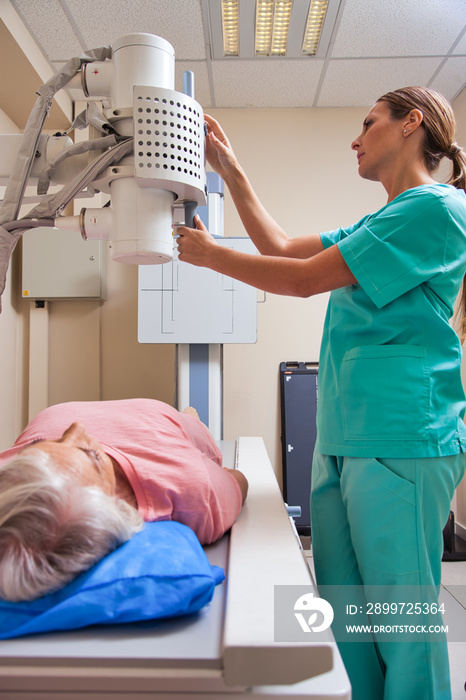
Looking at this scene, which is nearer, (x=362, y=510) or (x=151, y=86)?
(x=151, y=86)

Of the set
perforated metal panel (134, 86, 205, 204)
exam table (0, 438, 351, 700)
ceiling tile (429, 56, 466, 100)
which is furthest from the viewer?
ceiling tile (429, 56, 466, 100)

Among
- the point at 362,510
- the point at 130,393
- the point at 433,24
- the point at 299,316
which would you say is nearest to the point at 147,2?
the point at 433,24

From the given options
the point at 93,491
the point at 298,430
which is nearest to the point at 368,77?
the point at 298,430

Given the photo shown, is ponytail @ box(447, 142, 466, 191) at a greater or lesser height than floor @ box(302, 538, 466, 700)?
greater

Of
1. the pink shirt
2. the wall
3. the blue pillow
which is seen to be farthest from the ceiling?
the blue pillow

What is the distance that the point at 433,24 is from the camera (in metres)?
2.52

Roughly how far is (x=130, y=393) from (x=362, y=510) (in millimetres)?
2435

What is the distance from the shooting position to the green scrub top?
3.32 ft

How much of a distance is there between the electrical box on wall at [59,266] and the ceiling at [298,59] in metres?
0.77

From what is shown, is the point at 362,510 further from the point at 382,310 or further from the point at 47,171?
the point at 47,171

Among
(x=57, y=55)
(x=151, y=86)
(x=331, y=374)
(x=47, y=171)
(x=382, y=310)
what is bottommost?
(x=331, y=374)

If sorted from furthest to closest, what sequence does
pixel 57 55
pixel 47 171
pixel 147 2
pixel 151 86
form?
pixel 57 55 < pixel 147 2 < pixel 47 171 < pixel 151 86

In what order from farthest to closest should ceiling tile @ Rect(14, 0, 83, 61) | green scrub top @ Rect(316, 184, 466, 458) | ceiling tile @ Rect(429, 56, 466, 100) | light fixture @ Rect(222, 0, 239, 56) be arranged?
ceiling tile @ Rect(429, 56, 466, 100), light fixture @ Rect(222, 0, 239, 56), ceiling tile @ Rect(14, 0, 83, 61), green scrub top @ Rect(316, 184, 466, 458)

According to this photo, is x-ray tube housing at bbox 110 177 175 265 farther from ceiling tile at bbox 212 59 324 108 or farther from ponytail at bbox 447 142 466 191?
ceiling tile at bbox 212 59 324 108
